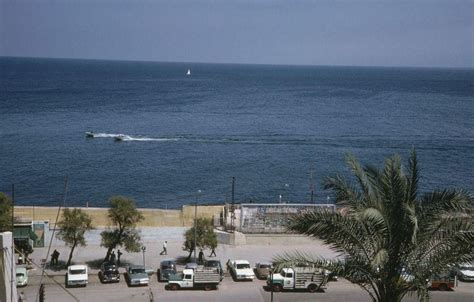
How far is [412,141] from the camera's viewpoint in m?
78.1

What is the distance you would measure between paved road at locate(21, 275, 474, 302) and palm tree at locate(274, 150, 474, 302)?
13.0 meters

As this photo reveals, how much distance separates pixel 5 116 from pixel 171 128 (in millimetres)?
27723

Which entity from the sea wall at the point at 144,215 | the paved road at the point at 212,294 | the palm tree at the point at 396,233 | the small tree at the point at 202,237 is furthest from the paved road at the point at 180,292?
the palm tree at the point at 396,233

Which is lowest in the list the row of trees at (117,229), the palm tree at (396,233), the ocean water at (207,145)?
the ocean water at (207,145)

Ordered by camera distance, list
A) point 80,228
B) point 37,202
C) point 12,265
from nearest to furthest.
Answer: point 12,265
point 80,228
point 37,202

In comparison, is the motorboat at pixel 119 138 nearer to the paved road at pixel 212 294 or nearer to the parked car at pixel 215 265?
the parked car at pixel 215 265

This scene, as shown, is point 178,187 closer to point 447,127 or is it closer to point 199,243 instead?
point 199,243

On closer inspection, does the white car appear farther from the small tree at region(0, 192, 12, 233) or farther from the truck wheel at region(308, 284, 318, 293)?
the truck wheel at region(308, 284, 318, 293)

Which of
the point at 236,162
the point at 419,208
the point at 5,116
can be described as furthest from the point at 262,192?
the point at 5,116

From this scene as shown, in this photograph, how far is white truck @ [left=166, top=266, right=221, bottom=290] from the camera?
24.1m

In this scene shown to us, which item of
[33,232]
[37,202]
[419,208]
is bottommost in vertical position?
[37,202]

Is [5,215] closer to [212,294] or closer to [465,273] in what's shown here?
[212,294]

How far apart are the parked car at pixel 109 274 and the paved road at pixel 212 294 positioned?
0.85ft

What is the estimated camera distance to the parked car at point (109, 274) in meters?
25.2
